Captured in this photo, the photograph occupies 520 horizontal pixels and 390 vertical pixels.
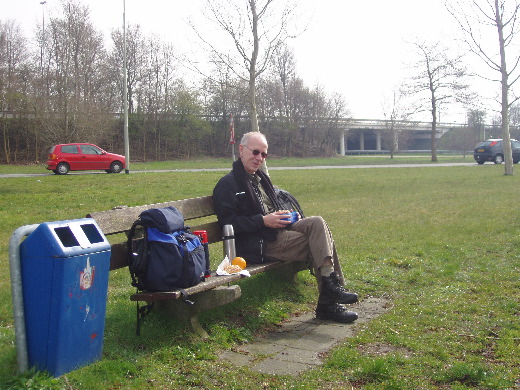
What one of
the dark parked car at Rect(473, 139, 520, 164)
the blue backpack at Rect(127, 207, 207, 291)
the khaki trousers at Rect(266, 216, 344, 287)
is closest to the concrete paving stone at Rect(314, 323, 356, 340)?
the khaki trousers at Rect(266, 216, 344, 287)

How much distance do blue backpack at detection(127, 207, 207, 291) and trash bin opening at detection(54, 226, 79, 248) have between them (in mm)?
615

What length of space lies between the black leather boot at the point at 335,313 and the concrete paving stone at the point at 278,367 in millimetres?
1134

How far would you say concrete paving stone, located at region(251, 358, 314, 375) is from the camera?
3979mm

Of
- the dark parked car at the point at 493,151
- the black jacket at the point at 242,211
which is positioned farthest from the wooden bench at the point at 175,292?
the dark parked car at the point at 493,151

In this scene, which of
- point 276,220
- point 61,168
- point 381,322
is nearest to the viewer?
point 381,322

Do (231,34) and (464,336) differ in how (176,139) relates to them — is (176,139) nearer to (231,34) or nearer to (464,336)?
(231,34)

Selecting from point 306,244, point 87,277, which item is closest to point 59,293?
point 87,277

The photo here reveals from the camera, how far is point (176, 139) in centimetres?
4881

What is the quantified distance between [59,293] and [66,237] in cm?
44

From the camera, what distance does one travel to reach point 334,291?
5.19m

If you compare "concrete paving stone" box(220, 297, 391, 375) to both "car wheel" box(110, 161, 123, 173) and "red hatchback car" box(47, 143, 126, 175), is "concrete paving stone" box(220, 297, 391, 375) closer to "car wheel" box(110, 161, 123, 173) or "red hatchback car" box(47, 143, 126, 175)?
"red hatchback car" box(47, 143, 126, 175)

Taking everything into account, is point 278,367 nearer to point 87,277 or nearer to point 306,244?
point 87,277

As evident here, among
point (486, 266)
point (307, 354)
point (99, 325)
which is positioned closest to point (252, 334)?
point (307, 354)

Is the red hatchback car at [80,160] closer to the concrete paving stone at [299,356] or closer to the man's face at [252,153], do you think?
the man's face at [252,153]
